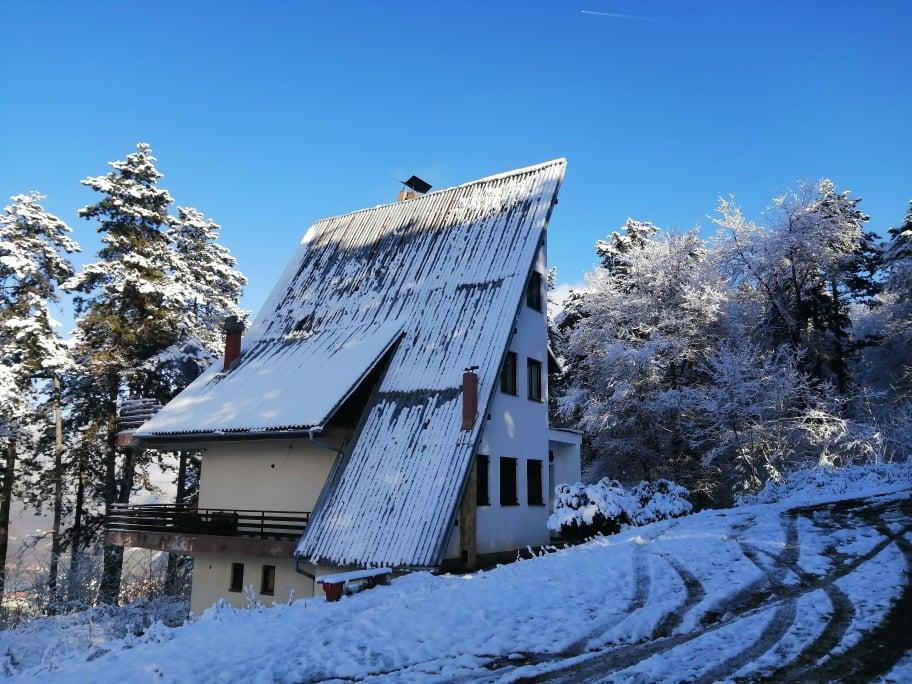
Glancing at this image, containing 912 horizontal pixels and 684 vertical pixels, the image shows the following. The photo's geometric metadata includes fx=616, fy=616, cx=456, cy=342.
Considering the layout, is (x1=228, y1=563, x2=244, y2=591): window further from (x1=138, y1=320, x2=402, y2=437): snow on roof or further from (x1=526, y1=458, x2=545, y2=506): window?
(x1=526, y1=458, x2=545, y2=506): window

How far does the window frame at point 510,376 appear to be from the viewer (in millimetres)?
18703

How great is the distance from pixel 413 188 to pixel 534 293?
1006 cm

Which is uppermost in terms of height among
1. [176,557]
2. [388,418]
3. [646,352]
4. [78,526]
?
[646,352]

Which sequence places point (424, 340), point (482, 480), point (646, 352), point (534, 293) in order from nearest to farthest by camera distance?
point (482, 480) → point (424, 340) → point (534, 293) → point (646, 352)

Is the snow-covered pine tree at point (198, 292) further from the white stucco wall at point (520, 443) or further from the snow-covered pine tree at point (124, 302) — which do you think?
the white stucco wall at point (520, 443)

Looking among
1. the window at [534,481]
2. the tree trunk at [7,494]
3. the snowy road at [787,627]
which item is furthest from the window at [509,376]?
the tree trunk at [7,494]

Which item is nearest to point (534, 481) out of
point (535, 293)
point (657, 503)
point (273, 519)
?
point (657, 503)

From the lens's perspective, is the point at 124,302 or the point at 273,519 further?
the point at 124,302

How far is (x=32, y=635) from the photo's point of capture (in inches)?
760

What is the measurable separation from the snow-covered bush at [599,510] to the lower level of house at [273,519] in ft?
5.58

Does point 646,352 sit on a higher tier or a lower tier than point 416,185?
lower

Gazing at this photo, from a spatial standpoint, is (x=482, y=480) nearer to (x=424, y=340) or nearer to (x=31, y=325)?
(x=424, y=340)

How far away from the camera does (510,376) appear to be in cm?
1922

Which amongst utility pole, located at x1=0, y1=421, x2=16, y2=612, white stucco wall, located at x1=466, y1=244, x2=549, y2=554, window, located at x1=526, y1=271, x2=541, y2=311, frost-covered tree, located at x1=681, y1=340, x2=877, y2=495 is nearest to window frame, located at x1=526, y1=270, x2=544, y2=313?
window, located at x1=526, y1=271, x2=541, y2=311
